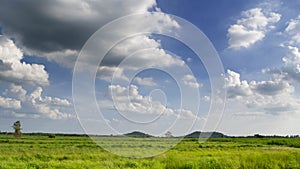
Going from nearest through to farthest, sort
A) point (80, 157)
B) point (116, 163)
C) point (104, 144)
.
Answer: point (116, 163) < point (80, 157) < point (104, 144)

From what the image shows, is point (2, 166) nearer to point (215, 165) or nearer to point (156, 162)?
point (156, 162)

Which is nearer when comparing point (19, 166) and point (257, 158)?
point (19, 166)

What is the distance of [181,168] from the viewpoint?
17094mm

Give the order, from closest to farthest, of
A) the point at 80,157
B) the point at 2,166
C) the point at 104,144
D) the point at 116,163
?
the point at 2,166, the point at 116,163, the point at 80,157, the point at 104,144

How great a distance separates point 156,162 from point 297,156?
325 inches

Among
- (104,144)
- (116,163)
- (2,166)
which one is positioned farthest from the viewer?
(104,144)

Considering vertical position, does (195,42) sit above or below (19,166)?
above

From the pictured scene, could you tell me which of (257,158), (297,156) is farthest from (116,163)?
(297,156)

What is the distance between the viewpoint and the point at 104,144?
45469mm

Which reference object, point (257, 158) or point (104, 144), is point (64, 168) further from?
point (104, 144)

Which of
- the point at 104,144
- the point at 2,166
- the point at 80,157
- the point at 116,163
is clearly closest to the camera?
the point at 2,166

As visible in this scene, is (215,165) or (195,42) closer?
(215,165)

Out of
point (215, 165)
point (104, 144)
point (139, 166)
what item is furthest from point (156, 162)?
point (104, 144)

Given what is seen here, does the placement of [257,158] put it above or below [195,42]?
below
